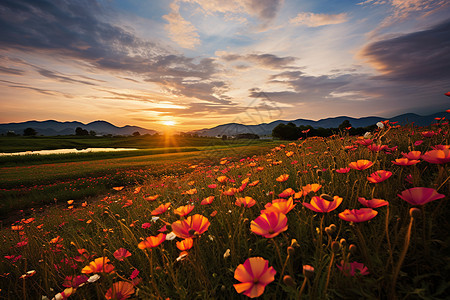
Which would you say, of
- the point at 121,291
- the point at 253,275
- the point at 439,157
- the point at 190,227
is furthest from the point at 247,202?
the point at 439,157

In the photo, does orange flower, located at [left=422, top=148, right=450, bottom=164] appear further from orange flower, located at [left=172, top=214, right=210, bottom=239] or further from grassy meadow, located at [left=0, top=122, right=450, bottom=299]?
orange flower, located at [left=172, top=214, right=210, bottom=239]

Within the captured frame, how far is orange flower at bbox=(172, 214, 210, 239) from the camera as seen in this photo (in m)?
1.09

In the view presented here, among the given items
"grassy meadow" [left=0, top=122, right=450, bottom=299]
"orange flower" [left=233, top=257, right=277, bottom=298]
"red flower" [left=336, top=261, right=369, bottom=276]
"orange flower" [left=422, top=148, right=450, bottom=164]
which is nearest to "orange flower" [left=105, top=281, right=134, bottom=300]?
"grassy meadow" [left=0, top=122, right=450, bottom=299]

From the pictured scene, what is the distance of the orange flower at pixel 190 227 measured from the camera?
3.57 feet

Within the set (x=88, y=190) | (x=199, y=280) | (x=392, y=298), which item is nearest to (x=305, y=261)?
(x=392, y=298)

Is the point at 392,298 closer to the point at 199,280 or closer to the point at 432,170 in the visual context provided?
the point at 199,280

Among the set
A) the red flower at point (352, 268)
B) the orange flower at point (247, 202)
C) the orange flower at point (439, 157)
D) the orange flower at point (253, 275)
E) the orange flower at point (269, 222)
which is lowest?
the red flower at point (352, 268)

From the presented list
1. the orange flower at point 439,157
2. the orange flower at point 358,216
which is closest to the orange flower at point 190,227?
the orange flower at point 358,216

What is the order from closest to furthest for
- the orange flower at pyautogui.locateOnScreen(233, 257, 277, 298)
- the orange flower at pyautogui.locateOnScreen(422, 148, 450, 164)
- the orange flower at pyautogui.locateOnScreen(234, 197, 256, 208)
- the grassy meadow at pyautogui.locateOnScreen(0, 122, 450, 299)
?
the orange flower at pyautogui.locateOnScreen(233, 257, 277, 298) < the grassy meadow at pyautogui.locateOnScreen(0, 122, 450, 299) < the orange flower at pyautogui.locateOnScreen(422, 148, 450, 164) < the orange flower at pyautogui.locateOnScreen(234, 197, 256, 208)

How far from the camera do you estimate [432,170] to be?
1.95m

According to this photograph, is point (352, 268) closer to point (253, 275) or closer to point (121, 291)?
point (253, 275)

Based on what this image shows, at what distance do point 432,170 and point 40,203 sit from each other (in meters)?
13.5

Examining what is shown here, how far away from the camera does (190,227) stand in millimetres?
1196

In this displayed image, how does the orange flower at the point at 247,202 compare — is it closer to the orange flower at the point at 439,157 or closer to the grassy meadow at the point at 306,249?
the grassy meadow at the point at 306,249
